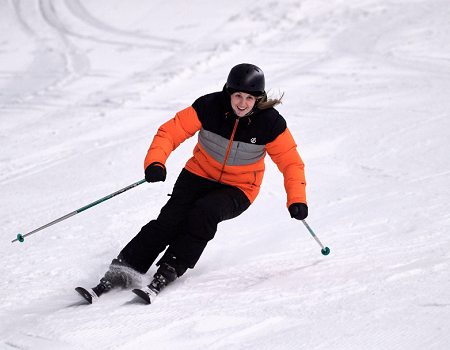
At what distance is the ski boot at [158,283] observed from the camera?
247 cm

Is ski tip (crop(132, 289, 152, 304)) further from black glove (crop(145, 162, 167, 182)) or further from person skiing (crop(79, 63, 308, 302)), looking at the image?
black glove (crop(145, 162, 167, 182))

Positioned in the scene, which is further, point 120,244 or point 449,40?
point 449,40

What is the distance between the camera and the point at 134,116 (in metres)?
6.36

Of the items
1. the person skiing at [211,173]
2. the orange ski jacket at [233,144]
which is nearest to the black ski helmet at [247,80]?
the person skiing at [211,173]

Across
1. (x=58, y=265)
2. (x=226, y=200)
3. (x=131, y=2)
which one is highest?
(x=131, y=2)

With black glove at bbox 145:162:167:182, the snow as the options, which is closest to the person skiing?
black glove at bbox 145:162:167:182

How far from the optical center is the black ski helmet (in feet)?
9.15

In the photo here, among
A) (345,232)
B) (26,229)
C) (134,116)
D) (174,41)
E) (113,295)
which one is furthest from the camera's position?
(174,41)

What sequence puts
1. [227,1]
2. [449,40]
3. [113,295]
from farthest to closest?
[227,1] < [449,40] < [113,295]

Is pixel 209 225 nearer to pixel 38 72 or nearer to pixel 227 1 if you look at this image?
pixel 38 72

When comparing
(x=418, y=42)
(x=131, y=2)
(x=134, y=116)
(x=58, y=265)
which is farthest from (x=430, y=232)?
(x=131, y=2)

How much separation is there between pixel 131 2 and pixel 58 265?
11.5 metres

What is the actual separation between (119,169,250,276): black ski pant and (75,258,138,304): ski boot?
0.04m

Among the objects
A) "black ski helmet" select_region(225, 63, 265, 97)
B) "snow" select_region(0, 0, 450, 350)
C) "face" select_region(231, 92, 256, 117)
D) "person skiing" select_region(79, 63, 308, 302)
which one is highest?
"black ski helmet" select_region(225, 63, 265, 97)
